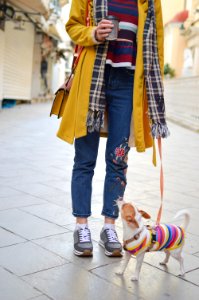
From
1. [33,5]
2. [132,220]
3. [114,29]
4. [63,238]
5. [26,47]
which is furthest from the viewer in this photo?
[26,47]

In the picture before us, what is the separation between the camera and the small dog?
263 cm

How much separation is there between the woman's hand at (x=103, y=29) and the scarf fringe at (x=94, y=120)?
1.48 ft

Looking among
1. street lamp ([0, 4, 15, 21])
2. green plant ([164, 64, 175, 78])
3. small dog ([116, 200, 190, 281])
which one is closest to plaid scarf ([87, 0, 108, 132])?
small dog ([116, 200, 190, 281])

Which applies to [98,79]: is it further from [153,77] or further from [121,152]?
[121,152]

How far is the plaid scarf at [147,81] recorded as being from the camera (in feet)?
9.64

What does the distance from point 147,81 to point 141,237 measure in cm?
97

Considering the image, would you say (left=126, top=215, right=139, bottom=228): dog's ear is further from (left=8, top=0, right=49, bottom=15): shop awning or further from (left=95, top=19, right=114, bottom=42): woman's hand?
(left=8, top=0, right=49, bottom=15): shop awning

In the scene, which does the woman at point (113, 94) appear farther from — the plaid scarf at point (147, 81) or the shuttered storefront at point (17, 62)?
the shuttered storefront at point (17, 62)

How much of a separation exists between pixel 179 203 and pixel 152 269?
1986 mm

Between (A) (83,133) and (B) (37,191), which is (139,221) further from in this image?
(B) (37,191)

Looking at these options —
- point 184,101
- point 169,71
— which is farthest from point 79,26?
point 169,71

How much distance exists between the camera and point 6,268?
266 centimetres

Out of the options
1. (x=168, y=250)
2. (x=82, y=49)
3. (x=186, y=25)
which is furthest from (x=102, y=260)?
(x=186, y=25)

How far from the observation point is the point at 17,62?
20.9 meters
